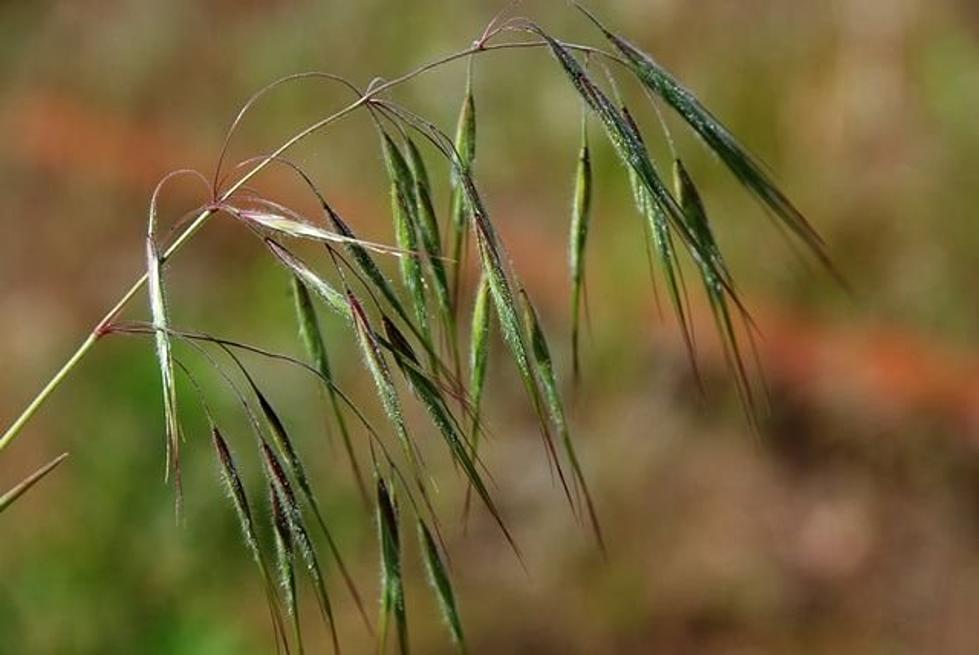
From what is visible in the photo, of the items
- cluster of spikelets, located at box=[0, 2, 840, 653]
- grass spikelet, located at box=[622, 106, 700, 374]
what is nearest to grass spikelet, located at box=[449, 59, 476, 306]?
cluster of spikelets, located at box=[0, 2, 840, 653]

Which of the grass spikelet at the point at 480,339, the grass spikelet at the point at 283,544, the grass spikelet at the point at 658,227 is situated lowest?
the grass spikelet at the point at 283,544

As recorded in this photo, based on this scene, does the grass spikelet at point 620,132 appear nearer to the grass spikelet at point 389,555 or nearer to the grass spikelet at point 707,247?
the grass spikelet at point 707,247

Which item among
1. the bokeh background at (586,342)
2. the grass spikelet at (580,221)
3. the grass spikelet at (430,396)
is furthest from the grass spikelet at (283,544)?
the bokeh background at (586,342)

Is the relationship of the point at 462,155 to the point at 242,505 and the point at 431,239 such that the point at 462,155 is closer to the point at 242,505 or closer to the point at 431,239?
the point at 431,239

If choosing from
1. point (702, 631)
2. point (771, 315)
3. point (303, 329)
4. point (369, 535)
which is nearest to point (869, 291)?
point (771, 315)

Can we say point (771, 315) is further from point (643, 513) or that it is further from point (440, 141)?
point (440, 141)
